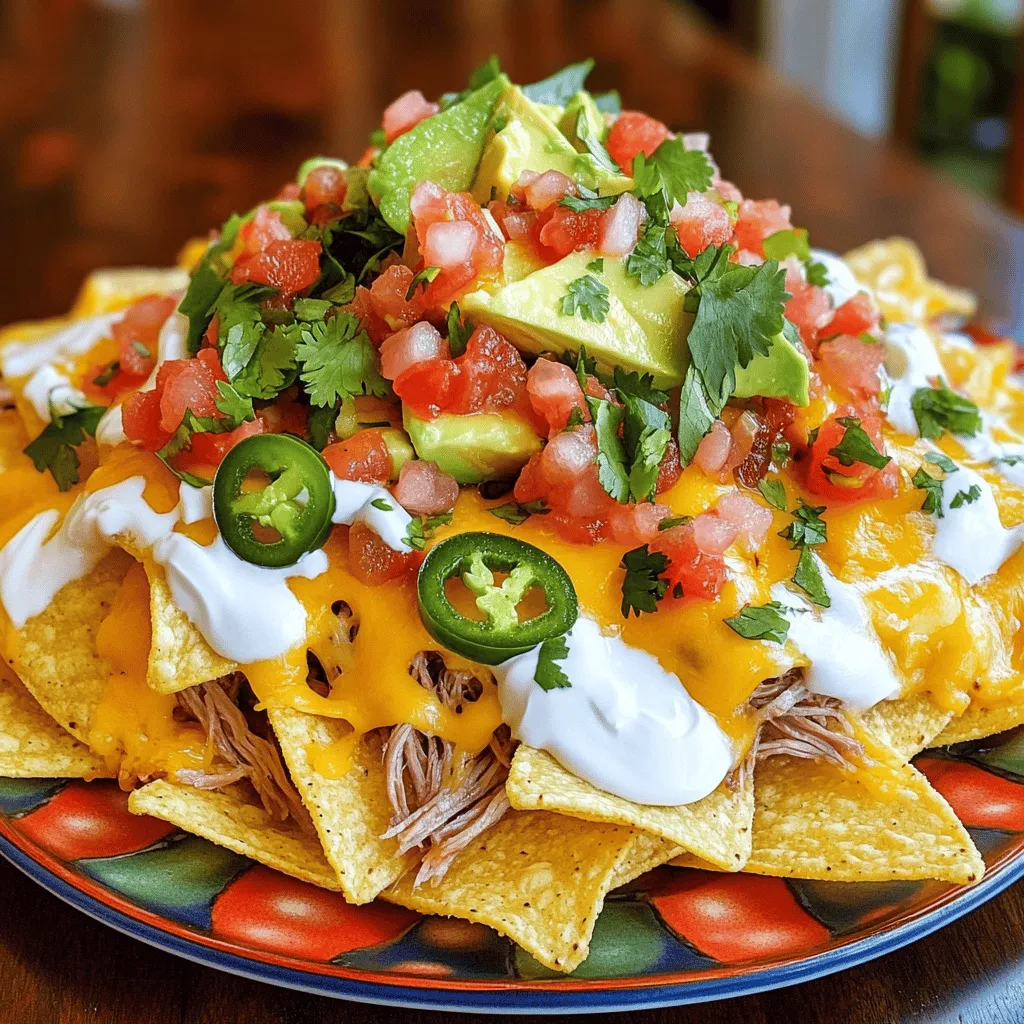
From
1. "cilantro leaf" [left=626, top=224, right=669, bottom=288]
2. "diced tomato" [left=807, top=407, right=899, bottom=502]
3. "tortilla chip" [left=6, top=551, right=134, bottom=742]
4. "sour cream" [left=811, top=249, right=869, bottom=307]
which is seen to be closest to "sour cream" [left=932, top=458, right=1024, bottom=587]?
"diced tomato" [left=807, top=407, right=899, bottom=502]

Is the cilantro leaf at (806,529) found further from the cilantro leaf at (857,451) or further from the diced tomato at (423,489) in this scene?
the diced tomato at (423,489)

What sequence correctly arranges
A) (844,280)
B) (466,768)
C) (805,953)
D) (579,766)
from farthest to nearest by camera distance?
1. (844,280)
2. (466,768)
3. (579,766)
4. (805,953)

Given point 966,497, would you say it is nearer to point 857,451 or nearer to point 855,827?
point 857,451

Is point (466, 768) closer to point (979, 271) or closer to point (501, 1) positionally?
point (979, 271)

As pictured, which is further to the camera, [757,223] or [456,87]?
[456,87]

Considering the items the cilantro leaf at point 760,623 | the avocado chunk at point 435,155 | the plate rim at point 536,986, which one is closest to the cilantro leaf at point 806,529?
the cilantro leaf at point 760,623

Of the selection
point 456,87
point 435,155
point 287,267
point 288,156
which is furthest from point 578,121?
point 456,87

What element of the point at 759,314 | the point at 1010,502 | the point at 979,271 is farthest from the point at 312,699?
the point at 979,271
